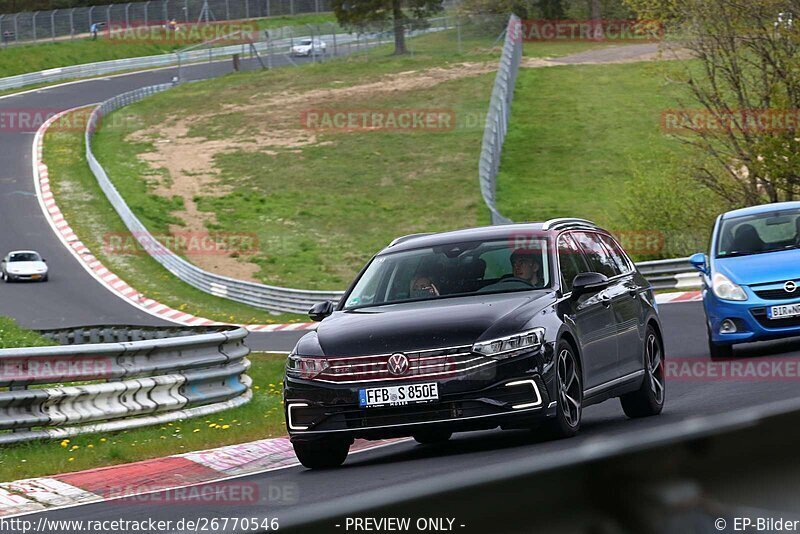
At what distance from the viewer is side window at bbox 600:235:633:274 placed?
11515mm

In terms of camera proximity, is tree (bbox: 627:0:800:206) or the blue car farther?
tree (bbox: 627:0:800:206)

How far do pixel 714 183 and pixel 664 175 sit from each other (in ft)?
5.59

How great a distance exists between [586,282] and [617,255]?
172 centimetres

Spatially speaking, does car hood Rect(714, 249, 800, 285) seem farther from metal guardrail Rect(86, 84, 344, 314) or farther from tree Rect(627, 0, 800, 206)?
tree Rect(627, 0, 800, 206)

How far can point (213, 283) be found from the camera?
3759cm

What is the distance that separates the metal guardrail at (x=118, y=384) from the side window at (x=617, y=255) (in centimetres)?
398

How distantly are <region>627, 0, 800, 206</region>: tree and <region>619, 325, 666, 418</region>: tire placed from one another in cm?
2389

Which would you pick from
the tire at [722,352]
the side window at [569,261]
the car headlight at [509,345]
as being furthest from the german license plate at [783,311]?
the car headlight at [509,345]

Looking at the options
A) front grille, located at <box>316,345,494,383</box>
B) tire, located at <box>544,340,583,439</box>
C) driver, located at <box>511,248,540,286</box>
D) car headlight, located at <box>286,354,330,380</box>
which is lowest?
tire, located at <box>544,340,583,439</box>

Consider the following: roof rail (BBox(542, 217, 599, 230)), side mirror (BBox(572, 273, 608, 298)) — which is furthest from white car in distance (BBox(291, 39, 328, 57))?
side mirror (BBox(572, 273, 608, 298))

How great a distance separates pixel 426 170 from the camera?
2158 inches

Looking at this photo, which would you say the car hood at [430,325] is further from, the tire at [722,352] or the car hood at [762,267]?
the tire at [722,352]

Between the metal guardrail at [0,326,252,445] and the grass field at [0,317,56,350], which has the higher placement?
the metal guardrail at [0,326,252,445]

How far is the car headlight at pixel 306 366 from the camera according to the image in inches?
371
